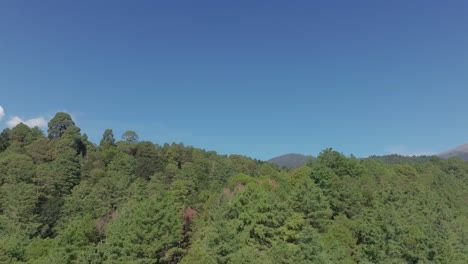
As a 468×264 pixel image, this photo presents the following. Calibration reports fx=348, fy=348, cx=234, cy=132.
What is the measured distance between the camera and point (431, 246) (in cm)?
3325

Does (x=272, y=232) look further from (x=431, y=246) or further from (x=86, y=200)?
(x=86, y=200)

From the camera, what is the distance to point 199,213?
48.4m

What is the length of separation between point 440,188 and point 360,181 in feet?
125

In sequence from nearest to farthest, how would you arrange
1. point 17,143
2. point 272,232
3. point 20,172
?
point 272,232, point 20,172, point 17,143

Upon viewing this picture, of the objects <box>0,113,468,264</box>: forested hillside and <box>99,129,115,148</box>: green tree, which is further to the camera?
<box>99,129,115,148</box>: green tree

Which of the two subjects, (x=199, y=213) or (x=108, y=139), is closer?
(x=199, y=213)

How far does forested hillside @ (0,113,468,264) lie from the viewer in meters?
30.8

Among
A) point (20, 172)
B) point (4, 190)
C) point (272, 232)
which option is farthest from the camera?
point (20, 172)

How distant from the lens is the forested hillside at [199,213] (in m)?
30.8

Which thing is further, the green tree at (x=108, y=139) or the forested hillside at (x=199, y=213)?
the green tree at (x=108, y=139)

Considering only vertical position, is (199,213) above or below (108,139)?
below

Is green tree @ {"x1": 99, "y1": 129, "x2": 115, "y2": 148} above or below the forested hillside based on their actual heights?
above

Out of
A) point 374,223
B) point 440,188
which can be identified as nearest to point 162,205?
point 374,223

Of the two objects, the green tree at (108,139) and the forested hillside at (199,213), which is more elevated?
the green tree at (108,139)
